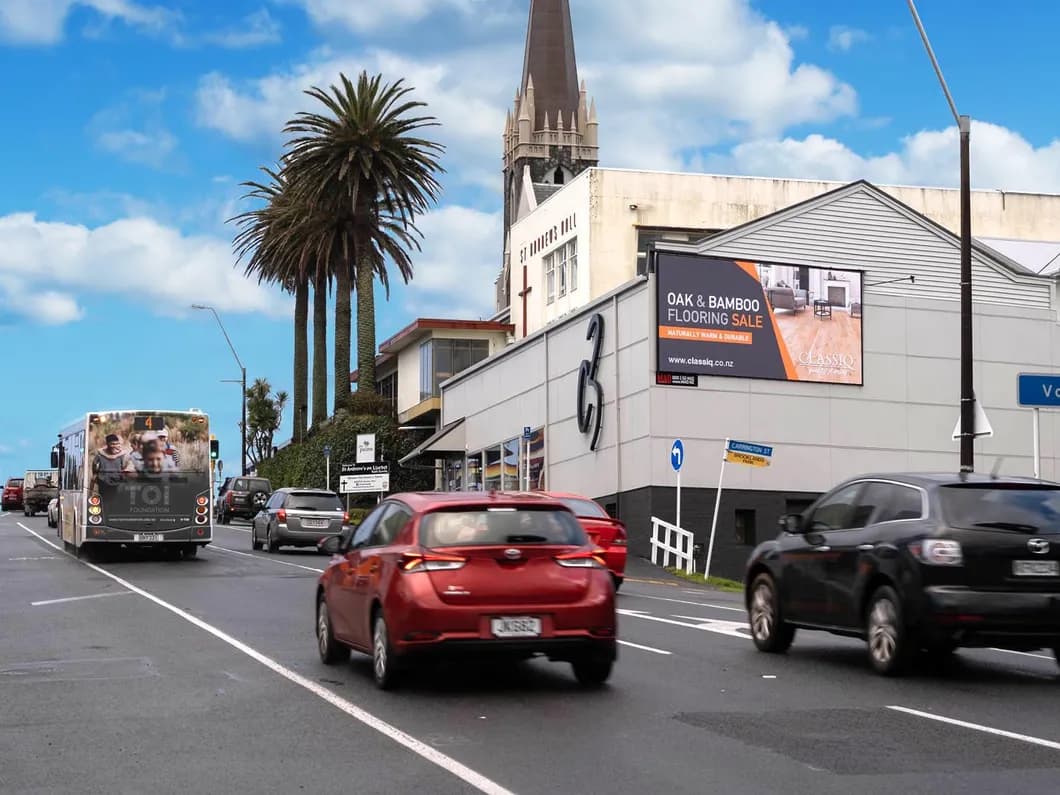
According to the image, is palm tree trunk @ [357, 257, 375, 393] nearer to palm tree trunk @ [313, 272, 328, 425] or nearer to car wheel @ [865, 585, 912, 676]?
palm tree trunk @ [313, 272, 328, 425]

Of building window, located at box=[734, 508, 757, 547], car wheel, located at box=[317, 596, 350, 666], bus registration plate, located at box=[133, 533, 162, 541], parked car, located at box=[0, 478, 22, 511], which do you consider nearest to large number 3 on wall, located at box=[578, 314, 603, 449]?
building window, located at box=[734, 508, 757, 547]

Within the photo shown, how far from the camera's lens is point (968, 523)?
40.4 ft

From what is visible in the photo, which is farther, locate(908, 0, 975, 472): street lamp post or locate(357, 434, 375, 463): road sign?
locate(357, 434, 375, 463): road sign

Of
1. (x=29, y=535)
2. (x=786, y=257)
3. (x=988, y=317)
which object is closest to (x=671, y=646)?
(x=786, y=257)

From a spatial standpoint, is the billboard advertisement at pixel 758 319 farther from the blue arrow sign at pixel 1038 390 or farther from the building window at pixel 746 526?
the blue arrow sign at pixel 1038 390

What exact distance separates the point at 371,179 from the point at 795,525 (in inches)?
1914

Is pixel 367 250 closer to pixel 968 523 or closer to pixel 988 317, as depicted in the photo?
pixel 988 317

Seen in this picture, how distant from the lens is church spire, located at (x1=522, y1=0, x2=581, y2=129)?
12900cm

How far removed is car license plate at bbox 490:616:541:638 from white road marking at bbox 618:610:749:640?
5429 millimetres

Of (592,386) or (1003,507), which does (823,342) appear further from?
(1003,507)

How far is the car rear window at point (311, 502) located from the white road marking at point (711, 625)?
750 inches

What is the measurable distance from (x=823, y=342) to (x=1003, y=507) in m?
29.7

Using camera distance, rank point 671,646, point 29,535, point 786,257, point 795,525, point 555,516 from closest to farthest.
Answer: point 555,516
point 795,525
point 671,646
point 786,257
point 29,535

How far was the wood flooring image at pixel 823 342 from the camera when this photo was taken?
4150 centimetres
